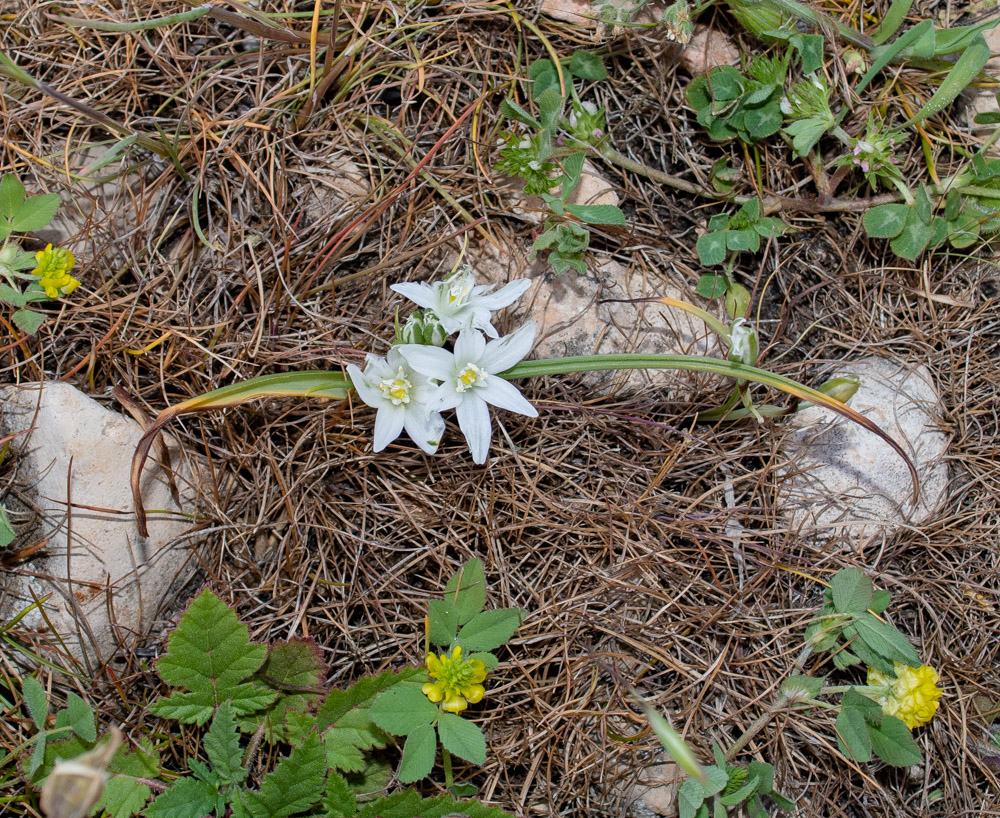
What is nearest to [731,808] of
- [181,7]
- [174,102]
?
[174,102]

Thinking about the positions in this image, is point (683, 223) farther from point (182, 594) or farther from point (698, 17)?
point (182, 594)

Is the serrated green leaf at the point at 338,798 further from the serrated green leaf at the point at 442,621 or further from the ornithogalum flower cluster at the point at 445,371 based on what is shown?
the ornithogalum flower cluster at the point at 445,371

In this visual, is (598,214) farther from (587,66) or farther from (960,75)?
(960,75)

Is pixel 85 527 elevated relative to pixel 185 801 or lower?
elevated

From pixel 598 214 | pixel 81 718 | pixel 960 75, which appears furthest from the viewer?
pixel 960 75

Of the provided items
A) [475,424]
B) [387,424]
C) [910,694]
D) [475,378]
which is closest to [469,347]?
[475,378]

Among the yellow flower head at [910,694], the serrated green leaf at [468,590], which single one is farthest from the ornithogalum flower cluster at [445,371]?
the yellow flower head at [910,694]

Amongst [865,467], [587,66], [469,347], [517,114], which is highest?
[587,66]

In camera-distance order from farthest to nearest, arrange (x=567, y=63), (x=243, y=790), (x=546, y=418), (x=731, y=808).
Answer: (x=567, y=63)
(x=546, y=418)
(x=731, y=808)
(x=243, y=790)
